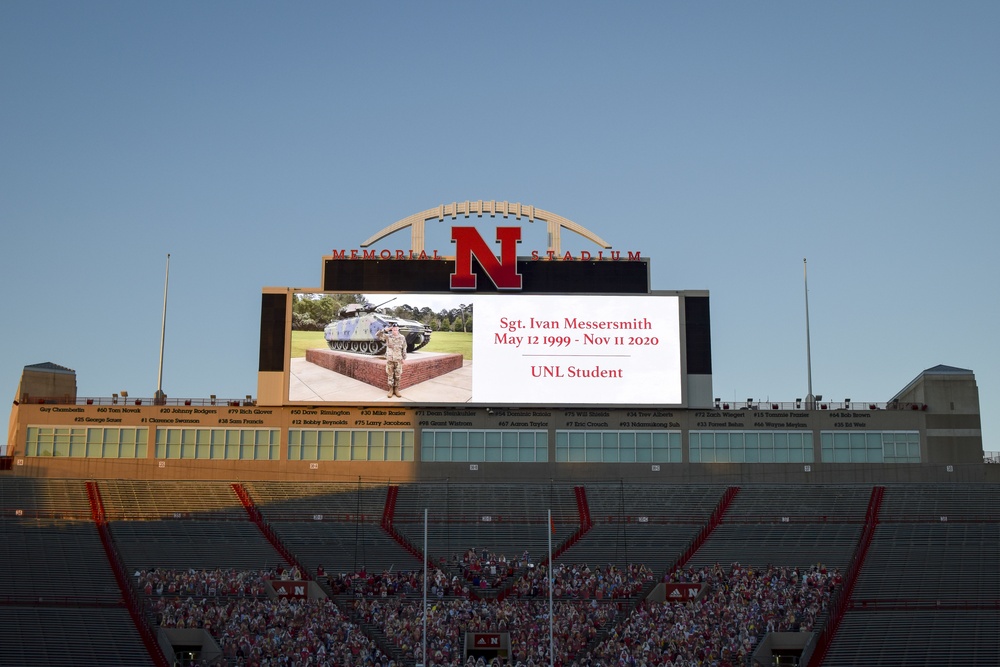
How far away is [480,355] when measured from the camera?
201 feet

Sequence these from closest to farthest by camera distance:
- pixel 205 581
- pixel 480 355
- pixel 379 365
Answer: pixel 205 581 < pixel 379 365 < pixel 480 355

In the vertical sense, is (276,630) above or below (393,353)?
below

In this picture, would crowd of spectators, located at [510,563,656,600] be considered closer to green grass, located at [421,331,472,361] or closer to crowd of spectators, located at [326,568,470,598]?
crowd of spectators, located at [326,568,470,598]

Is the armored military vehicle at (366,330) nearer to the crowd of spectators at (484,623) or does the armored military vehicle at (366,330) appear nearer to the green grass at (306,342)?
the green grass at (306,342)

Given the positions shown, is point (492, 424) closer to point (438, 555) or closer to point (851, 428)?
point (438, 555)

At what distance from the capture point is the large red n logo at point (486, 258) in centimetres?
6181

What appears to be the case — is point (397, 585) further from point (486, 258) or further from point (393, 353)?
point (486, 258)

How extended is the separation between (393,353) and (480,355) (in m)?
4.15

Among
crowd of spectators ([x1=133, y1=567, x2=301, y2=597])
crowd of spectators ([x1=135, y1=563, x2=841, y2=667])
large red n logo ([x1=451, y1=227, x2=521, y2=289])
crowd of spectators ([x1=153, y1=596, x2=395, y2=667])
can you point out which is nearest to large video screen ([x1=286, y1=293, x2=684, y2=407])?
large red n logo ([x1=451, y1=227, x2=521, y2=289])

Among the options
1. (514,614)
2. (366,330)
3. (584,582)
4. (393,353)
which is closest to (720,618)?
(584,582)

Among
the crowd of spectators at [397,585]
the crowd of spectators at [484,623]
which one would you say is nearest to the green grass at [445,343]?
the crowd of spectators at [397,585]

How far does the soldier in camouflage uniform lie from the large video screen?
0.05m

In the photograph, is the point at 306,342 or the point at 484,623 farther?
the point at 306,342

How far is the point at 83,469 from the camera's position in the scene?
60.8 meters
